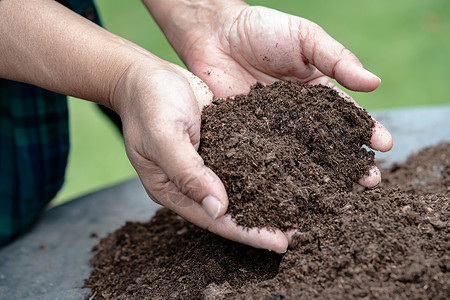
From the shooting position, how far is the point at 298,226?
128 cm

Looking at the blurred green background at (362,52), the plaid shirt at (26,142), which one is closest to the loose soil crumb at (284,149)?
the plaid shirt at (26,142)

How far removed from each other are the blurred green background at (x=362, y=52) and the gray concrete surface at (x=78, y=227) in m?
1.38

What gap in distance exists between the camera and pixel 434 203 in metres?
1.33

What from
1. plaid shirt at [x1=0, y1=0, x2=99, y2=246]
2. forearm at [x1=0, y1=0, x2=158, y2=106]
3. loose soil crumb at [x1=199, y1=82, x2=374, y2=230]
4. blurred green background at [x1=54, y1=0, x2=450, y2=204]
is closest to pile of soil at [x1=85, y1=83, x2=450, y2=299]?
loose soil crumb at [x1=199, y1=82, x2=374, y2=230]

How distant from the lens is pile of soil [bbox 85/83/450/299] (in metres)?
1.12

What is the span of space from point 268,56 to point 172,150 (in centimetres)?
71

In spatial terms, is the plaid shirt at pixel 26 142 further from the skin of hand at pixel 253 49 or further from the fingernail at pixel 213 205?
the fingernail at pixel 213 205

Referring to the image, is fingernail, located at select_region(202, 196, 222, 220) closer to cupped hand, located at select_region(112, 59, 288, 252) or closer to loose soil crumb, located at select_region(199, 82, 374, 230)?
cupped hand, located at select_region(112, 59, 288, 252)

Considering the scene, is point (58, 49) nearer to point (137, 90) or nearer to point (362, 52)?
point (137, 90)

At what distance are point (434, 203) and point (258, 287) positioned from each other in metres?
0.62

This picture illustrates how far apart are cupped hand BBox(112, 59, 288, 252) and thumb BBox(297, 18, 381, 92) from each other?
1.65ft

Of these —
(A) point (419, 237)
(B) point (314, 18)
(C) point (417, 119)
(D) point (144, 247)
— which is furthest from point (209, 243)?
(B) point (314, 18)

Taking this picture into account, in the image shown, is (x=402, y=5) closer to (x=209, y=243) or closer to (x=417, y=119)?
(x=417, y=119)

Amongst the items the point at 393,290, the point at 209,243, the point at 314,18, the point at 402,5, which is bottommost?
the point at 209,243
